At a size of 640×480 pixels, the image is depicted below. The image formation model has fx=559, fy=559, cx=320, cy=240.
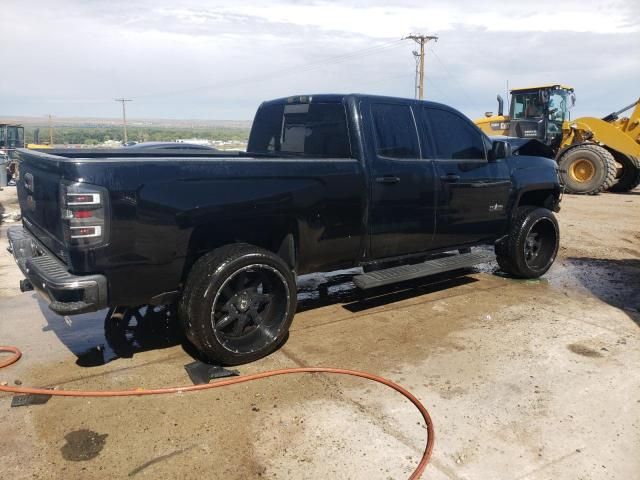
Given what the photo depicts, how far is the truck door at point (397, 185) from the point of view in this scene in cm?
485

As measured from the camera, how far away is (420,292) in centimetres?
611

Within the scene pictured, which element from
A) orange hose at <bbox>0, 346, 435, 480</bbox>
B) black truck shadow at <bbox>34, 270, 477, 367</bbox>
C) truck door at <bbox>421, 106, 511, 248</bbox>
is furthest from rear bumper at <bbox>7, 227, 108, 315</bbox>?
truck door at <bbox>421, 106, 511, 248</bbox>

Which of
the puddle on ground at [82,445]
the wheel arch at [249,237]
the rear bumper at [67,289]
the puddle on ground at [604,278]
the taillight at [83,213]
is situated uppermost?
the taillight at [83,213]

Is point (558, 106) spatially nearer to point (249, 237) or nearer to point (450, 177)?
point (450, 177)

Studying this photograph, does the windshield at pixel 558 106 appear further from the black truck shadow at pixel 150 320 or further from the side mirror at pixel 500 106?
the black truck shadow at pixel 150 320

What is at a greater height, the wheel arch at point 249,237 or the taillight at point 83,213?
the taillight at point 83,213

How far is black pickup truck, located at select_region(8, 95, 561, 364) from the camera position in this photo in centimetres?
351

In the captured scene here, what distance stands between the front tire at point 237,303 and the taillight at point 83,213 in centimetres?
73

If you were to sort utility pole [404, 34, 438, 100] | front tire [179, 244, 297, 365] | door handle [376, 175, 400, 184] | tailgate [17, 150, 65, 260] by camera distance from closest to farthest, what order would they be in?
tailgate [17, 150, 65, 260] < front tire [179, 244, 297, 365] < door handle [376, 175, 400, 184] < utility pole [404, 34, 438, 100]

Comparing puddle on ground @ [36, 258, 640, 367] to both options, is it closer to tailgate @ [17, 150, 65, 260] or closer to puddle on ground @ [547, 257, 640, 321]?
puddle on ground @ [547, 257, 640, 321]

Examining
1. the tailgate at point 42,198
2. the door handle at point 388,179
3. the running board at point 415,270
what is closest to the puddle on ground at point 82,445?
the tailgate at point 42,198

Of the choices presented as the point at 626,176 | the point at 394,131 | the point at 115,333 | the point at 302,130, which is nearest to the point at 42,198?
the point at 115,333

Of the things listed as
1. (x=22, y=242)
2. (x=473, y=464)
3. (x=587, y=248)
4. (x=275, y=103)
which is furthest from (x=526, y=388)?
(x=587, y=248)

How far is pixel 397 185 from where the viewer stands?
493cm
